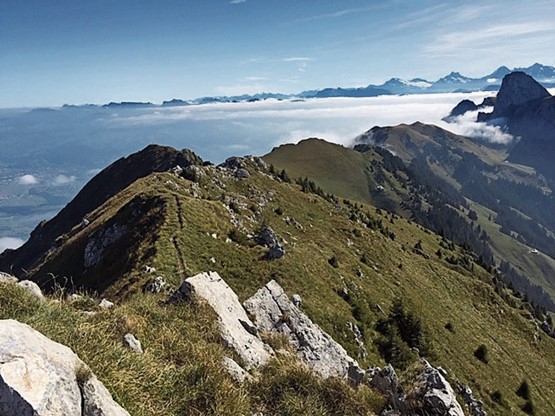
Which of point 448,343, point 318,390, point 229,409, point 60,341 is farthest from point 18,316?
point 448,343

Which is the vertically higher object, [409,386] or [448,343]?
[409,386]

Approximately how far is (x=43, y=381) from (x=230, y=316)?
9.07 m

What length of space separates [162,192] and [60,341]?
48.6 meters

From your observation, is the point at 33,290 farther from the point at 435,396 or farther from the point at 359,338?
the point at 359,338

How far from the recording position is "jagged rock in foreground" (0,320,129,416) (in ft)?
18.9

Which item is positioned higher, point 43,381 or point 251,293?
point 43,381

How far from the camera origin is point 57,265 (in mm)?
58344

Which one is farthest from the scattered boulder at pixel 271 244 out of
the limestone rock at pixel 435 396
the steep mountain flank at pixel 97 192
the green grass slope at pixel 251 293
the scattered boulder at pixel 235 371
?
the steep mountain flank at pixel 97 192

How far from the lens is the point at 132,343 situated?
10148 mm

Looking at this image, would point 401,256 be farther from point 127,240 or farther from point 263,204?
point 127,240

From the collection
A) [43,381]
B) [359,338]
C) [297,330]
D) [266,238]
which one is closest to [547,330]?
Result: [359,338]

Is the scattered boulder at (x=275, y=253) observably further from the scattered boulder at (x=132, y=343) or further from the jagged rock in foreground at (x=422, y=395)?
the scattered boulder at (x=132, y=343)

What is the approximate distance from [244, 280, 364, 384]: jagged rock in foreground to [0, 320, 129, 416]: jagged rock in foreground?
32.5ft

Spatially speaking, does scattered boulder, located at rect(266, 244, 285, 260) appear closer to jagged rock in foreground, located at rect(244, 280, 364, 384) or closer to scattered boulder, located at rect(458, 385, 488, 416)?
scattered boulder, located at rect(458, 385, 488, 416)
